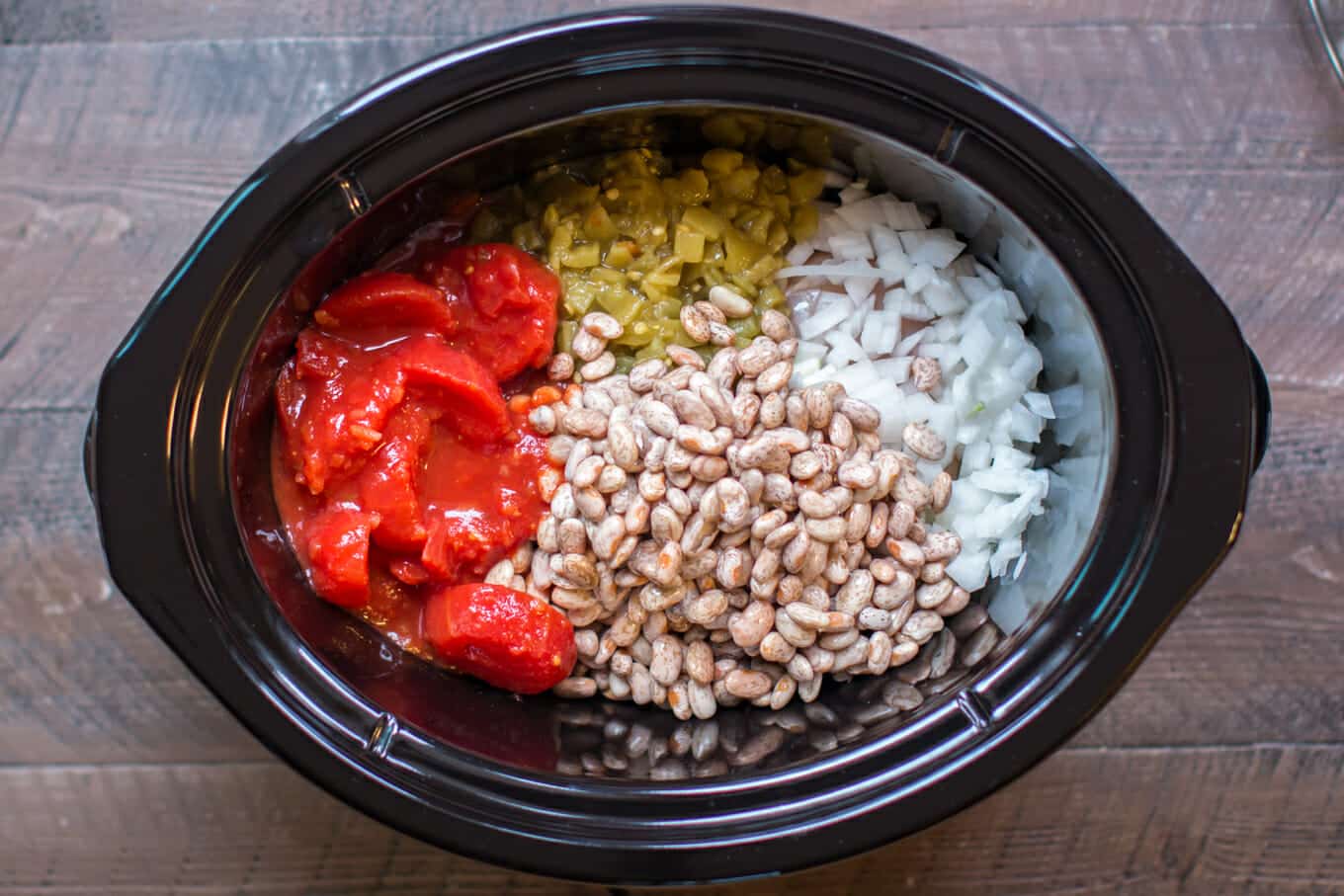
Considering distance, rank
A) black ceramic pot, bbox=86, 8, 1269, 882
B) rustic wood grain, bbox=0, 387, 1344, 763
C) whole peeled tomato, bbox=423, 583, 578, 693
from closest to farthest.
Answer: black ceramic pot, bbox=86, 8, 1269, 882 < whole peeled tomato, bbox=423, 583, 578, 693 < rustic wood grain, bbox=0, 387, 1344, 763

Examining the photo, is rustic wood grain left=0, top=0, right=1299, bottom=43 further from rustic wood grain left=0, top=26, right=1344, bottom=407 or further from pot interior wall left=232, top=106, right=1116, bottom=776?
pot interior wall left=232, top=106, right=1116, bottom=776

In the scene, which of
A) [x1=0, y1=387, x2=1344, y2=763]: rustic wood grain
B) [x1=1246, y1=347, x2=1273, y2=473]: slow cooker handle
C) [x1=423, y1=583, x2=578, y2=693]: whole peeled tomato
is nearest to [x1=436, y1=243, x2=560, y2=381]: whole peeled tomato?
[x1=423, y1=583, x2=578, y2=693]: whole peeled tomato

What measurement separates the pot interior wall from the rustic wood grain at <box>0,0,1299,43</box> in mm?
331

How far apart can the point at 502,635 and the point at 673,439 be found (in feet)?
1.00

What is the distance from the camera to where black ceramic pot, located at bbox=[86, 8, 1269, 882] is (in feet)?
3.27

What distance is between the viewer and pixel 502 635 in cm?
116

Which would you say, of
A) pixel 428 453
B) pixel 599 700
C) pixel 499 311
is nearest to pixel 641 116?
pixel 499 311

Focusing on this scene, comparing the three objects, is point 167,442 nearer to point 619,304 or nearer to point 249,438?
point 249,438

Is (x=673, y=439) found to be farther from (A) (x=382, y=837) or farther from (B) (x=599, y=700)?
(A) (x=382, y=837)

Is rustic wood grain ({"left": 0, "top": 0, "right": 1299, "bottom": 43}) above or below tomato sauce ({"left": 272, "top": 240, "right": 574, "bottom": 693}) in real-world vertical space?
above

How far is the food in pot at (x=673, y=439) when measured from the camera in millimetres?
1171

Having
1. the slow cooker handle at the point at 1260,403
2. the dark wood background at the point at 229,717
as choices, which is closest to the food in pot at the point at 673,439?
the slow cooker handle at the point at 1260,403

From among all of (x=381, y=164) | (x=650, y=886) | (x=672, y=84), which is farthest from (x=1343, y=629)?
(x=381, y=164)

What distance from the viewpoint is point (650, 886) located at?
1.01m
